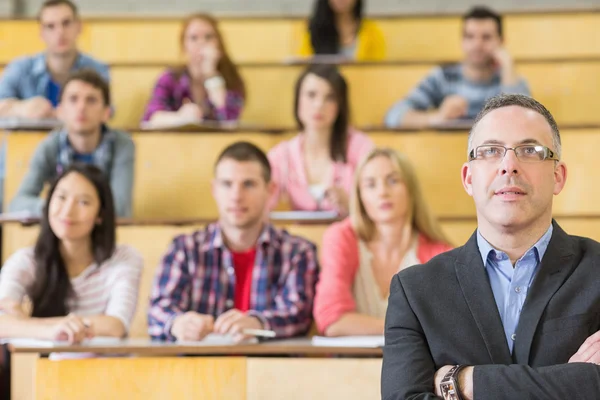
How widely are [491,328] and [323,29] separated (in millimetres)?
2179

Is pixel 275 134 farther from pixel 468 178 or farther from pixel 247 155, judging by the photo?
pixel 468 178

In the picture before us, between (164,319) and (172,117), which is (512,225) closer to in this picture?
(164,319)

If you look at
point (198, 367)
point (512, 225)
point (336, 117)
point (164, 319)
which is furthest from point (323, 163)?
point (512, 225)

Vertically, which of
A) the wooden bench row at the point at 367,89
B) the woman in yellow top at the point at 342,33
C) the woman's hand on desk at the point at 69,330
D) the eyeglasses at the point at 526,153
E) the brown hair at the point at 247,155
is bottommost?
the woman's hand on desk at the point at 69,330

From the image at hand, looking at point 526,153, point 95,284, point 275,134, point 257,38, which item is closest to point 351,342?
point 526,153

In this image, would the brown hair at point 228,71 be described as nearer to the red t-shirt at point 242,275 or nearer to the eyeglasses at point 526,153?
the red t-shirt at point 242,275

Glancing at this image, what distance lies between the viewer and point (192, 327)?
70.8 inches

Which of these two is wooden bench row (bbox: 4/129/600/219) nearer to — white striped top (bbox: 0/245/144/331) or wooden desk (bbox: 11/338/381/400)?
white striped top (bbox: 0/245/144/331)

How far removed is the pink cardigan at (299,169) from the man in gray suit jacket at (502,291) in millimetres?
1335

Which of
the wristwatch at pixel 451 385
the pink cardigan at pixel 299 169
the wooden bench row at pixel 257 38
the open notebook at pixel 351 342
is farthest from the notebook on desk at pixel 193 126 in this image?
the wristwatch at pixel 451 385

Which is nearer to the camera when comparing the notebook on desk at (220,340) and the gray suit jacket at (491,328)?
the gray suit jacket at (491,328)

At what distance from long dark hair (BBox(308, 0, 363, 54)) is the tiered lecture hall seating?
0.15 metres

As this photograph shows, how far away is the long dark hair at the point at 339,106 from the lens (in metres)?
2.58

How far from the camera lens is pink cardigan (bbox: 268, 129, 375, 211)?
2.58 m
